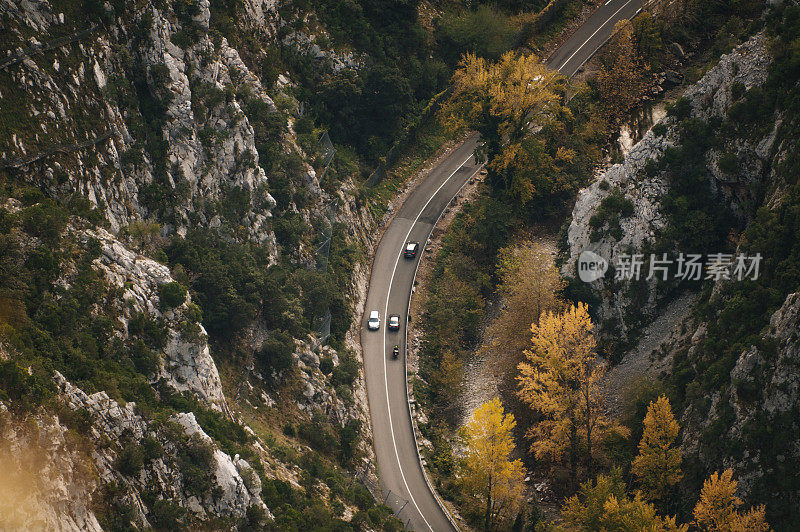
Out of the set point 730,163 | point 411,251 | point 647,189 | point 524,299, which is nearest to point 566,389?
point 524,299

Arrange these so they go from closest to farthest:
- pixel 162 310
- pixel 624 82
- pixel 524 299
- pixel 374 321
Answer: pixel 162 310 → pixel 524 299 → pixel 374 321 → pixel 624 82

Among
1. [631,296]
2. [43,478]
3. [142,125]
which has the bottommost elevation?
[43,478]

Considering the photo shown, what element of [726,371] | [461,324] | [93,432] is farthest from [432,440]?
[93,432]

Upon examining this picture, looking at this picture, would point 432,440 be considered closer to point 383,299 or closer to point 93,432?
point 383,299

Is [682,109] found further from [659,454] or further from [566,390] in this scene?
[659,454]

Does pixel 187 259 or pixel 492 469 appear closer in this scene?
pixel 187 259
